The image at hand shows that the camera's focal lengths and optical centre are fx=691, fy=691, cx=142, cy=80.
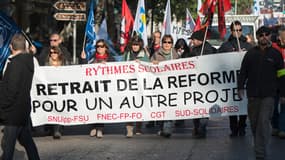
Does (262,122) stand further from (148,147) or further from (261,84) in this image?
(148,147)

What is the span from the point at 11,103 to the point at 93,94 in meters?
3.86

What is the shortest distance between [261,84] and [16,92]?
338cm

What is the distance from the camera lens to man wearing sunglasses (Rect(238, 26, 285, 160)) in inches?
373

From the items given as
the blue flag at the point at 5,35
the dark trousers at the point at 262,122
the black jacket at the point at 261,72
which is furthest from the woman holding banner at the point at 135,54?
the dark trousers at the point at 262,122

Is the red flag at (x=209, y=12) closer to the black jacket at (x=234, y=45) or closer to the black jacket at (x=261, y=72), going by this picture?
the black jacket at (x=234, y=45)

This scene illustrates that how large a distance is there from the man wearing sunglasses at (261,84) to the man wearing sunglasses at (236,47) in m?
2.45

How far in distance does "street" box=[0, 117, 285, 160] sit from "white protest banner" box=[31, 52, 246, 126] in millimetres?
417

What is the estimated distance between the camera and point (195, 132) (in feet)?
40.0

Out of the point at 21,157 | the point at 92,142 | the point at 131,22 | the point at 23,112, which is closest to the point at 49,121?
the point at 92,142

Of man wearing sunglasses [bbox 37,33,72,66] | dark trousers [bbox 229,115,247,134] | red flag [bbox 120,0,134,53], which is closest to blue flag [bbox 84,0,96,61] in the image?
red flag [bbox 120,0,134,53]

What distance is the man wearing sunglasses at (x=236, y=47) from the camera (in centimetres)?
1228

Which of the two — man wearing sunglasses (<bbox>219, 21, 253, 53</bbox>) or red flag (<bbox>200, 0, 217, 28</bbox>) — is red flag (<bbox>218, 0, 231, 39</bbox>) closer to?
red flag (<bbox>200, 0, 217, 28</bbox>)

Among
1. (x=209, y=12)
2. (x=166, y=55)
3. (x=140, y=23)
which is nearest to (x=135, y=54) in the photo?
(x=166, y=55)

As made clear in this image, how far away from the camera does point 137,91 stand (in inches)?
476
